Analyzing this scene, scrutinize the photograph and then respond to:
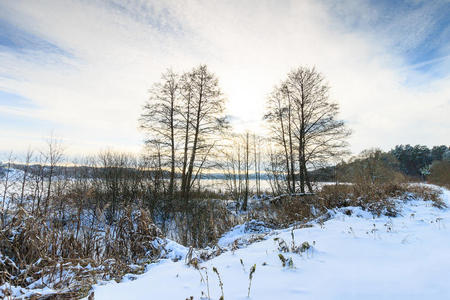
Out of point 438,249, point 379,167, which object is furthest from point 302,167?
point 379,167

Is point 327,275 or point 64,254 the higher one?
point 327,275

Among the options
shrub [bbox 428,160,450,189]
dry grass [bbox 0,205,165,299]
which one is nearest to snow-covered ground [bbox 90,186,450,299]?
dry grass [bbox 0,205,165,299]

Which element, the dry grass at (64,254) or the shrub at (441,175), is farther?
the shrub at (441,175)

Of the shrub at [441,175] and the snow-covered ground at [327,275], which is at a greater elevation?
the shrub at [441,175]

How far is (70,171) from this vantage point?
62.7ft

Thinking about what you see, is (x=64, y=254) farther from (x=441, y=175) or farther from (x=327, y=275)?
(x=441, y=175)

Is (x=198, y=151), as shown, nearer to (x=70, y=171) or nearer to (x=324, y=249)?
(x=70, y=171)

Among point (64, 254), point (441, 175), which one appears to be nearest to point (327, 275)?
point (64, 254)

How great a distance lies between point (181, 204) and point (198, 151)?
4.72 m

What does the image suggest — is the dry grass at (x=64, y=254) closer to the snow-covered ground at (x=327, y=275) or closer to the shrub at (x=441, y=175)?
the snow-covered ground at (x=327, y=275)

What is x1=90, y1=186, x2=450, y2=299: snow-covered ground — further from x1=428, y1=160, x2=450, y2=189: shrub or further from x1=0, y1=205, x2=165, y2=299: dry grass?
x1=428, y1=160, x2=450, y2=189: shrub

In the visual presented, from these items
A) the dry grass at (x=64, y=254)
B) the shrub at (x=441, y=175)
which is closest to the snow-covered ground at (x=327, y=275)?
the dry grass at (x=64, y=254)

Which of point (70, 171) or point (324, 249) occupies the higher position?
point (70, 171)

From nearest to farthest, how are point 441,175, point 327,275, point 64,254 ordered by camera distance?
point 327,275 → point 64,254 → point 441,175
